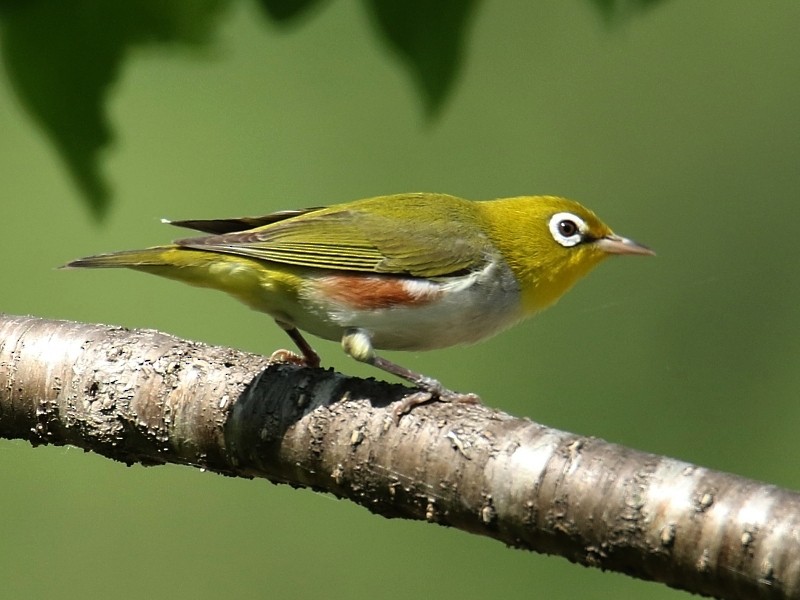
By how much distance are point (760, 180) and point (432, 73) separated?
654 cm

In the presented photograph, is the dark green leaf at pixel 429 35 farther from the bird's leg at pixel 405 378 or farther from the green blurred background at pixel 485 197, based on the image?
the green blurred background at pixel 485 197

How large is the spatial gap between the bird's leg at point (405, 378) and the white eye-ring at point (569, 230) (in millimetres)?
1149

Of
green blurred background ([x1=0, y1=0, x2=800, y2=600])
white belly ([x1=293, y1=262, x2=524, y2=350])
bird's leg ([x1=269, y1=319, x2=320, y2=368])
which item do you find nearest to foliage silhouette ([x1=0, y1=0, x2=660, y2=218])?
white belly ([x1=293, y1=262, x2=524, y2=350])

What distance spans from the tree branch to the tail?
0.26m

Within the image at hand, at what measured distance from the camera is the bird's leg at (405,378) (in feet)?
11.3

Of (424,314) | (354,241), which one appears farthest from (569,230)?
(354,241)

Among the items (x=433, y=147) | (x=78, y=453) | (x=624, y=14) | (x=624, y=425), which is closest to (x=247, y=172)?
(x=433, y=147)

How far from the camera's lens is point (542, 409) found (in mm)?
7645

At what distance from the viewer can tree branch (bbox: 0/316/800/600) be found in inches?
102

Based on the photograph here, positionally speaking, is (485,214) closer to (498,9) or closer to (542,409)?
(542,409)

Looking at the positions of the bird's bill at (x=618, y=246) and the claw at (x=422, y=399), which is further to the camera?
the bird's bill at (x=618, y=246)

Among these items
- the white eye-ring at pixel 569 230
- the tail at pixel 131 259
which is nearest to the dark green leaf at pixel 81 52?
the tail at pixel 131 259

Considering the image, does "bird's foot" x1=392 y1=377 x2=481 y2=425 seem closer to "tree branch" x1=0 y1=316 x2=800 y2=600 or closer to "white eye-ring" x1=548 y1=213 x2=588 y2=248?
"tree branch" x1=0 y1=316 x2=800 y2=600

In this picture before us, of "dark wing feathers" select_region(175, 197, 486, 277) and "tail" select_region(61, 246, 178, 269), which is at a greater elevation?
"dark wing feathers" select_region(175, 197, 486, 277)
